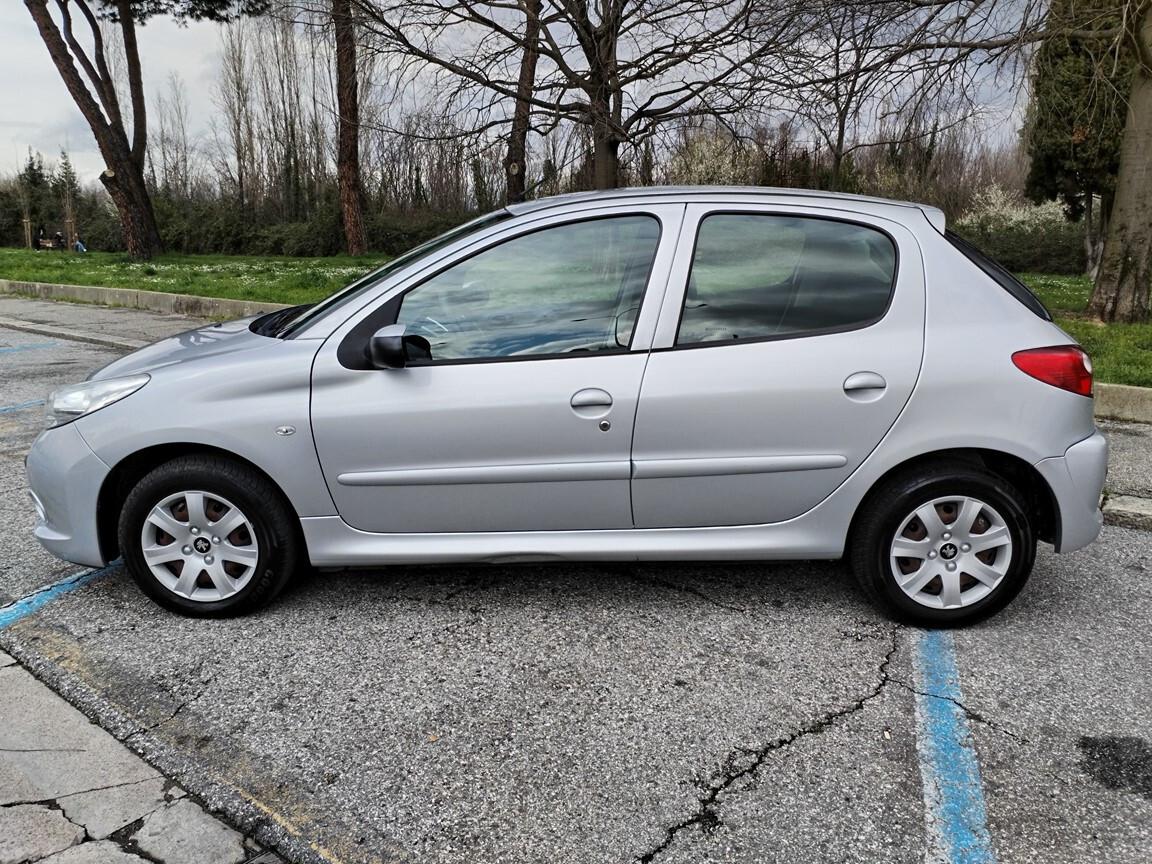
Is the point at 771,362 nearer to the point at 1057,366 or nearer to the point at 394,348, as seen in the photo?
the point at 1057,366

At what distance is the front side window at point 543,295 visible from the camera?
10.4 feet

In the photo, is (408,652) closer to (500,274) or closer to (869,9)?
(500,274)

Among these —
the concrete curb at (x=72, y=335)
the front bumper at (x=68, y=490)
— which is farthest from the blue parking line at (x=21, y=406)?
the front bumper at (x=68, y=490)

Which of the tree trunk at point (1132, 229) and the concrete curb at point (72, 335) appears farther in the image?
the concrete curb at point (72, 335)

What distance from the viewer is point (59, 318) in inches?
490

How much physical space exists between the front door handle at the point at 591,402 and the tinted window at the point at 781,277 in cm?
36

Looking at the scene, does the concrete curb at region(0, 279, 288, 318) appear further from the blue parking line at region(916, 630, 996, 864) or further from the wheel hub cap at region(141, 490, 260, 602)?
the blue parking line at region(916, 630, 996, 864)

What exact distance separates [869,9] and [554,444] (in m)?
8.14

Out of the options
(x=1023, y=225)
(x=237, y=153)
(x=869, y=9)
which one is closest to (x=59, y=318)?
(x=869, y=9)

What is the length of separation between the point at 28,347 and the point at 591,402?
31.3 feet

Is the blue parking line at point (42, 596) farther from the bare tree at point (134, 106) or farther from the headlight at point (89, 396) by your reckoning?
the bare tree at point (134, 106)

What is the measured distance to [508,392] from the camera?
121 inches

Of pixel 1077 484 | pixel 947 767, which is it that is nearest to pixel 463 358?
pixel 947 767

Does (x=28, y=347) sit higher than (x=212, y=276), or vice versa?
(x=212, y=276)
